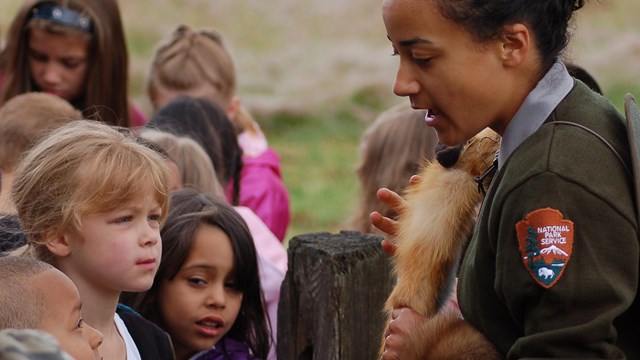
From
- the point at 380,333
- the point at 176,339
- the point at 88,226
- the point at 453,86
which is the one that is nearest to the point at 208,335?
the point at 176,339

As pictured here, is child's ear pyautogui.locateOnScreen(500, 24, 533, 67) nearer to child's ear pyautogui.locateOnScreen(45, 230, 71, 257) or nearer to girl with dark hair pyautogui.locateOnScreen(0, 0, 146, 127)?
child's ear pyautogui.locateOnScreen(45, 230, 71, 257)

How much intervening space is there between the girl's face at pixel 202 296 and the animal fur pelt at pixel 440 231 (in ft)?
2.88

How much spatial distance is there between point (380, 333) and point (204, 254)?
2.05 ft

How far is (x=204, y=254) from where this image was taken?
3.57 m

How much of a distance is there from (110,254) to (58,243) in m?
0.14

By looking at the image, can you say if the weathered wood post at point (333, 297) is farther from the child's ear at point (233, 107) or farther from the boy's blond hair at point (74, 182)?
the child's ear at point (233, 107)

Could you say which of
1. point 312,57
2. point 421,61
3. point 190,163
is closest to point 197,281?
point 190,163

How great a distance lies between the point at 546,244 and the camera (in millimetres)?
2180

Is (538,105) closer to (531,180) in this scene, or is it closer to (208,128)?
(531,180)

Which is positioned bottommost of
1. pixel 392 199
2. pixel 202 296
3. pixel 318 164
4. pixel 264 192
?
pixel 318 164

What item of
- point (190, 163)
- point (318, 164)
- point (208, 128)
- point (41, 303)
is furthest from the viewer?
point (318, 164)

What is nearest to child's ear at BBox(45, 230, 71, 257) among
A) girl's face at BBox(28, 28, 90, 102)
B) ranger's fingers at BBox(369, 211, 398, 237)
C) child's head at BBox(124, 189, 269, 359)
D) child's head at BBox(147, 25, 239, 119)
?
child's head at BBox(124, 189, 269, 359)

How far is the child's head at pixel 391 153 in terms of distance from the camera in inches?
189

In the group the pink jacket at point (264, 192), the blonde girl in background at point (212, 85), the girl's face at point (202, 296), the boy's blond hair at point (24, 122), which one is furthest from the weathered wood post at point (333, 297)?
the blonde girl in background at point (212, 85)
